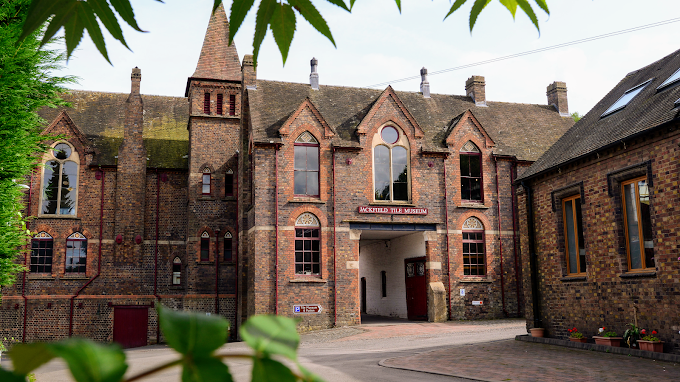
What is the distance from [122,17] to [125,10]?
17 mm

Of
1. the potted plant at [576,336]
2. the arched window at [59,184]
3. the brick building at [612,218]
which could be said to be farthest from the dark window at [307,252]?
the arched window at [59,184]

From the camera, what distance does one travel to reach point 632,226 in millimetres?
13016

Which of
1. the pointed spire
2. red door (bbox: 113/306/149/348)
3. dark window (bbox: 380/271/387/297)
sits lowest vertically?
red door (bbox: 113/306/149/348)

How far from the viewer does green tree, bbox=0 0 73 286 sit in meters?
8.18

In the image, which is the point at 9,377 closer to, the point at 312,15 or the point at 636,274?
the point at 312,15

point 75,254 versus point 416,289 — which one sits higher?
point 75,254

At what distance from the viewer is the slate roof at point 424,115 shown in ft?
87.0

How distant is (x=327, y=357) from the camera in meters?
15.4

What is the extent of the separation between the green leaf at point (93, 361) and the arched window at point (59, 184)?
107ft

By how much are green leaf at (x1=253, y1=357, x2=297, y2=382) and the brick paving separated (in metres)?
10.6

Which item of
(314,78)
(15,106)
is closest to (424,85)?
(314,78)

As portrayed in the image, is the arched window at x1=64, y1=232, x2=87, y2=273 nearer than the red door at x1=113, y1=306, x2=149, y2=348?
No

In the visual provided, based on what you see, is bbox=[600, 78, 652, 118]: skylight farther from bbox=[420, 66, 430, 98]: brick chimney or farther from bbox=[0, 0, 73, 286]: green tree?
bbox=[420, 66, 430, 98]: brick chimney

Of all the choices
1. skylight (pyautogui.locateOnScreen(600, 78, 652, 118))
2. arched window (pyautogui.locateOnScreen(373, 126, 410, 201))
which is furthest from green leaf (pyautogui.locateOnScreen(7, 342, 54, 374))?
arched window (pyautogui.locateOnScreen(373, 126, 410, 201))
